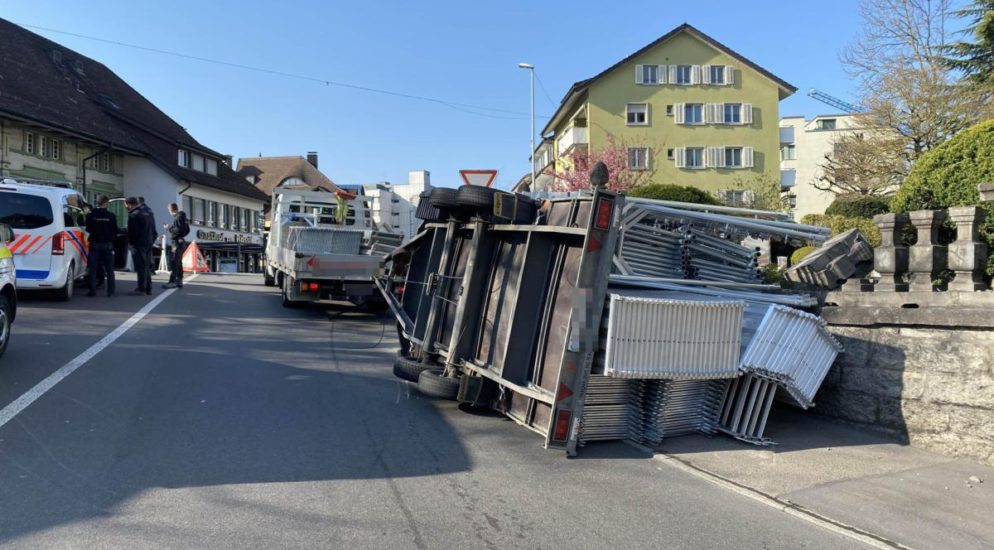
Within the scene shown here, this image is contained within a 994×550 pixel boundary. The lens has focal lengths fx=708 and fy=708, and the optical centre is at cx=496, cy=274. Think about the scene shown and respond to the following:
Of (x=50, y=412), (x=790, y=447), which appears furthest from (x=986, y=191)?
(x=50, y=412)

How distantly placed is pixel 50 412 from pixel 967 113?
91.1 ft

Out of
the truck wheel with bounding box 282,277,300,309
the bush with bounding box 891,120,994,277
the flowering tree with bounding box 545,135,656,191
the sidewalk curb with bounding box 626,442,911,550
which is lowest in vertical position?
the sidewalk curb with bounding box 626,442,911,550

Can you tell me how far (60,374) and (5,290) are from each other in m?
1.42

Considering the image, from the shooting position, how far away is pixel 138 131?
42.4 metres

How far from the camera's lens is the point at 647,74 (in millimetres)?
46219

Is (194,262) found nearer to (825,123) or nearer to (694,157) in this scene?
(694,157)

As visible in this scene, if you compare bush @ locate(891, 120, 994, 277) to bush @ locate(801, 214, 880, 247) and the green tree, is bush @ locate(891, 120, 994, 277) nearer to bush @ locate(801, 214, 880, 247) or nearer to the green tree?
bush @ locate(801, 214, 880, 247)

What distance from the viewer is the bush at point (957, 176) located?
8.61m

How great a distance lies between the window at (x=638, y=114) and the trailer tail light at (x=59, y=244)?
3790cm

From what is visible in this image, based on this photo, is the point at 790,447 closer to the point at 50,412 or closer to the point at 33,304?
the point at 50,412

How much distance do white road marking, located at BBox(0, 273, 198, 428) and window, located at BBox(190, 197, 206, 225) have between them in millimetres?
36336

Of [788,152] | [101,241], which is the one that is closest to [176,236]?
[101,241]

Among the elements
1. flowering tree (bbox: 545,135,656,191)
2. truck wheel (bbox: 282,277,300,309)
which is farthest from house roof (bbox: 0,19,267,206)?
flowering tree (bbox: 545,135,656,191)

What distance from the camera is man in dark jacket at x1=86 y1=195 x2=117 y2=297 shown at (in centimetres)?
1352
